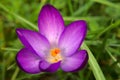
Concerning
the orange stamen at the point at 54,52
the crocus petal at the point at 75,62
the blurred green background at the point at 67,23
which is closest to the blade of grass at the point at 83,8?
the blurred green background at the point at 67,23

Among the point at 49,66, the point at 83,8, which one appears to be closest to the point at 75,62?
the point at 49,66

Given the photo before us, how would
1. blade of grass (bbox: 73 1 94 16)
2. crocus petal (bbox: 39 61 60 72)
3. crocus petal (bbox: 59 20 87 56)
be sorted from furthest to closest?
blade of grass (bbox: 73 1 94 16) → crocus petal (bbox: 59 20 87 56) → crocus petal (bbox: 39 61 60 72)

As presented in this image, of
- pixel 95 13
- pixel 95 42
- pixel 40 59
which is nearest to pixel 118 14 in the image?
pixel 95 13

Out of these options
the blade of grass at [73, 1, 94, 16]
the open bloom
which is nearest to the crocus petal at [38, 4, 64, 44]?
the open bloom

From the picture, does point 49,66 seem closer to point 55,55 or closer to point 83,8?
point 55,55

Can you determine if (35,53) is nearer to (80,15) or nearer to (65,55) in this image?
(65,55)

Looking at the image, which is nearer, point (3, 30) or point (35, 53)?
point (35, 53)

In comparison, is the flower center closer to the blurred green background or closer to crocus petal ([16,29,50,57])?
crocus petal ([16,29,50,57])
